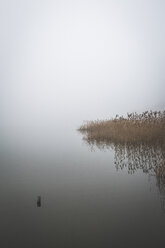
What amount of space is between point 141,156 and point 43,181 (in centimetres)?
144

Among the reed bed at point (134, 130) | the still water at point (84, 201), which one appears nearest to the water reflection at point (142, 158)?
the still water at point (84, 201)

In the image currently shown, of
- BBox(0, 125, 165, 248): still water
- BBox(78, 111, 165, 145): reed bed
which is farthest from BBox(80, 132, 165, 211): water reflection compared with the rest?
BBox(78, 111, 165, 145): reed bed

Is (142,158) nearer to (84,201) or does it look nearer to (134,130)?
(134,130)

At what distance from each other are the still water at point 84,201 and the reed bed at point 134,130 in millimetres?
463

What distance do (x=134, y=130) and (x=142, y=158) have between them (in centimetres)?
134

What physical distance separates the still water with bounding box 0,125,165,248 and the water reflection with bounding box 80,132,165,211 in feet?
0.04

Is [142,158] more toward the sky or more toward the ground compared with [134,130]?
more toward the ground

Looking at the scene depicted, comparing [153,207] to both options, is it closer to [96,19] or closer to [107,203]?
[107,203]

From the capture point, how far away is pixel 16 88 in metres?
8.56

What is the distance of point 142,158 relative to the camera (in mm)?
3674

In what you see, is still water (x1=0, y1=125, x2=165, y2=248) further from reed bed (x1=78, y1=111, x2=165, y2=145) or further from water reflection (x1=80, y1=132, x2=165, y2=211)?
reed bed (x1=78, y1=111, x2=165, y2=145)

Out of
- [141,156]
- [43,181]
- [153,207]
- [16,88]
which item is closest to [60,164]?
[43,181]

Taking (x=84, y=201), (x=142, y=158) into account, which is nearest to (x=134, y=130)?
(x=142, y=158)

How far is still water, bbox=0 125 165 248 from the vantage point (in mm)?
1831
